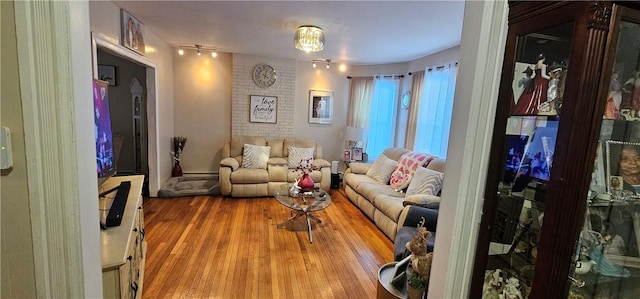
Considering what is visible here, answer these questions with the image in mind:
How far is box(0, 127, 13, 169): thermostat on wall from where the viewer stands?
2.46ft

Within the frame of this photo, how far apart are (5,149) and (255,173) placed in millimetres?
3738

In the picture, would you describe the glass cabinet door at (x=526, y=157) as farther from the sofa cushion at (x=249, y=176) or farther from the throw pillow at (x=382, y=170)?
the sofa cushion at (x=249, y=176)

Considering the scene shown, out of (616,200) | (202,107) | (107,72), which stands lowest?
(616,200)

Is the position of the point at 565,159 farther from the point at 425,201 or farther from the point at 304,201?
the point at 304,201

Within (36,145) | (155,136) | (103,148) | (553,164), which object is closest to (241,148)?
(155,136)

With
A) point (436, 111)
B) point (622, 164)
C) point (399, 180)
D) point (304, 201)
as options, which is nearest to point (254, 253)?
point (304, 201)

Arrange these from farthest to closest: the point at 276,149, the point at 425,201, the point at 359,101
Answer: the point at 359,101 < the point at 276,149 < the point at 425,201

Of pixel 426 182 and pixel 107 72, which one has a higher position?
pixel 107 72

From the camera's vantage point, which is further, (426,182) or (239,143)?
(239,143)

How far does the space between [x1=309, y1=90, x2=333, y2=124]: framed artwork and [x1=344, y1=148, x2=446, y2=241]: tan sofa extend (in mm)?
1385

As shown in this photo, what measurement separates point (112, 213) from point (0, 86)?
1.05 m

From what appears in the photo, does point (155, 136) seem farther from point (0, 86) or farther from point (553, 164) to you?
point (553, 164)

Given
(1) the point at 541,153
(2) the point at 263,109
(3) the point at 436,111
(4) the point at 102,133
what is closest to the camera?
(1) the point at 541,153

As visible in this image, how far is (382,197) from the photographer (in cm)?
348
